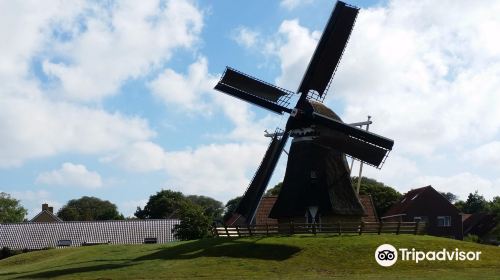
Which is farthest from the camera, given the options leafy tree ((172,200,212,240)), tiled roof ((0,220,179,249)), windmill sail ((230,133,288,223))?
tiled roof ((0,220,179,249))

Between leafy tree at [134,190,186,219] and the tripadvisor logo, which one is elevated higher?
the tripadvisor logo

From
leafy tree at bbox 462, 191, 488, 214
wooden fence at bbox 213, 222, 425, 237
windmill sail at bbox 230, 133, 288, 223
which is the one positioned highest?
windmill sail at bbox 230, 133, 288, 223

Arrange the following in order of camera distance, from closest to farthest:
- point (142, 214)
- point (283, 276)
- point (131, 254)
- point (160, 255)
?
1. point (283, 276)
2. point (160, 255)
3. point (131, 254)
4. point (142, 214)

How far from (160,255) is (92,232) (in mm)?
36846

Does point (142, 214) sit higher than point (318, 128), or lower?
lower

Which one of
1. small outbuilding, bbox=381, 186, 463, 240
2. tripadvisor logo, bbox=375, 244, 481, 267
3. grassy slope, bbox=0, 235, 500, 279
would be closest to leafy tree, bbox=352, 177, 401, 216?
small outbuilding, bbox=381, 186, 463, 240

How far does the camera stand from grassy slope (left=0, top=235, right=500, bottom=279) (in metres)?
25.6

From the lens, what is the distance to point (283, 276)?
24938mm

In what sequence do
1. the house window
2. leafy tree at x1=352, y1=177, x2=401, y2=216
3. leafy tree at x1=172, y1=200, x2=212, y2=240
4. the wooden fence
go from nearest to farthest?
the wooden fence → leafy tree at x1=172, y1=200, x2=212, y2=240 → the house window → leafy tree at x1=352, y1=177, x2=401, y2=216

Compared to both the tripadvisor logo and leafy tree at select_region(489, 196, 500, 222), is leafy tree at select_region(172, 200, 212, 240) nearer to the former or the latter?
the tripadvisor logo

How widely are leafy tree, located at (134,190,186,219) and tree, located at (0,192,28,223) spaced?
25904 mm

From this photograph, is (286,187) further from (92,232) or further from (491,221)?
(491,221)

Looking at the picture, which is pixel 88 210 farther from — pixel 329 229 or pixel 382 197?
pixel 329 229

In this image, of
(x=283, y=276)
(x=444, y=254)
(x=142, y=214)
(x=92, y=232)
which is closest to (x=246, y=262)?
(x=283, y=276)
